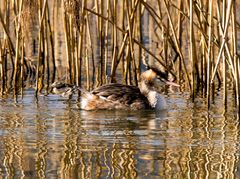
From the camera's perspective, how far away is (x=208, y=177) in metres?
6.04

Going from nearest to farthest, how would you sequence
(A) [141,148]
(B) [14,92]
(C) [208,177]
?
1. (C) [208,177]
2. (A) [141,148]
3. (B) [14,92]

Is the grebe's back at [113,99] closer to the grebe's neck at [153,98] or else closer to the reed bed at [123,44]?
the grebe's neck at [153,98]

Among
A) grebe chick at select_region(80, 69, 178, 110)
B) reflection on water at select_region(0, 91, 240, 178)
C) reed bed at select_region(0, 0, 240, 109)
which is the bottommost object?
reflection on water at select_region(0, 91, 240, 178)

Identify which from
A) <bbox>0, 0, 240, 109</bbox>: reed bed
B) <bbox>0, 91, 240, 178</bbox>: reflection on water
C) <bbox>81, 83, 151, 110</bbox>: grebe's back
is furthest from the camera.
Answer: <bbox>81, 83, 151, 110</bbox>: grebe's back

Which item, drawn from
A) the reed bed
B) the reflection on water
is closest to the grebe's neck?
the reflection on water

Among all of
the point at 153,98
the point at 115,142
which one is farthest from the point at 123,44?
the point at 115,142

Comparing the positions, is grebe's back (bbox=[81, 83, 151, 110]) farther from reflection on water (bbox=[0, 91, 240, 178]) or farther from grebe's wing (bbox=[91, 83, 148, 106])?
reflection on water (bbox=[0, 91, 240, 178])

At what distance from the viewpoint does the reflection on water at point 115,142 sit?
6.28m

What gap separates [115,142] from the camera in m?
7.37

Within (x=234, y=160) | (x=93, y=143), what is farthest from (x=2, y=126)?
(x=234, y=160)

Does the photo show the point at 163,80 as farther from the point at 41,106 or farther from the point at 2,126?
the point at 2,126

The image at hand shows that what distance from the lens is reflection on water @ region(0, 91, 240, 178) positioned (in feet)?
20.6

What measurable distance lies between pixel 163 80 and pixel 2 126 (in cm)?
275

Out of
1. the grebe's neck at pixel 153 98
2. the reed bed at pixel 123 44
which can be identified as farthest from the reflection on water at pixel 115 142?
the reed bed at pixel 123 44
